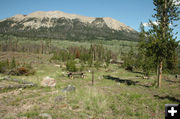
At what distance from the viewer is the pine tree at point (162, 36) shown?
13.2m

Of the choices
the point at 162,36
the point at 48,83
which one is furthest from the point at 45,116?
A: the point at 162,36

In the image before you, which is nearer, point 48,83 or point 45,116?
point 45,116

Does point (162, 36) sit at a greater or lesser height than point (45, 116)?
greater

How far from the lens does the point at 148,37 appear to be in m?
14.4

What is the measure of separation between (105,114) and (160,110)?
3037 mm

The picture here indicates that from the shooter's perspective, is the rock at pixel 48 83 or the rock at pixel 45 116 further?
the rock at pixel 48 83

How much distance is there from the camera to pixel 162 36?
13.8 meters

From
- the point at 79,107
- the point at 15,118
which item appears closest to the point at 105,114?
the point at 79,107

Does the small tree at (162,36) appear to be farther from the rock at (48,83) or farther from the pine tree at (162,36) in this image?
the rock at (48,83)

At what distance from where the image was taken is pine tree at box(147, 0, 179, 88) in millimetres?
13250

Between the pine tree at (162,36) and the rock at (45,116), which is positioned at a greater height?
the pine tree at (162,36)

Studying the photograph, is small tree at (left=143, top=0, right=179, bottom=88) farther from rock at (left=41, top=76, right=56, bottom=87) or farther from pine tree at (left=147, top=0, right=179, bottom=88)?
rock at (left=41, top=76, right=56, bottom=87)

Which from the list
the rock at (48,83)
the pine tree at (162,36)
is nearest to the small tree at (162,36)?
the pine tree at (162,36)

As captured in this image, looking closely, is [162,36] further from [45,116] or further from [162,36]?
[45,116]
